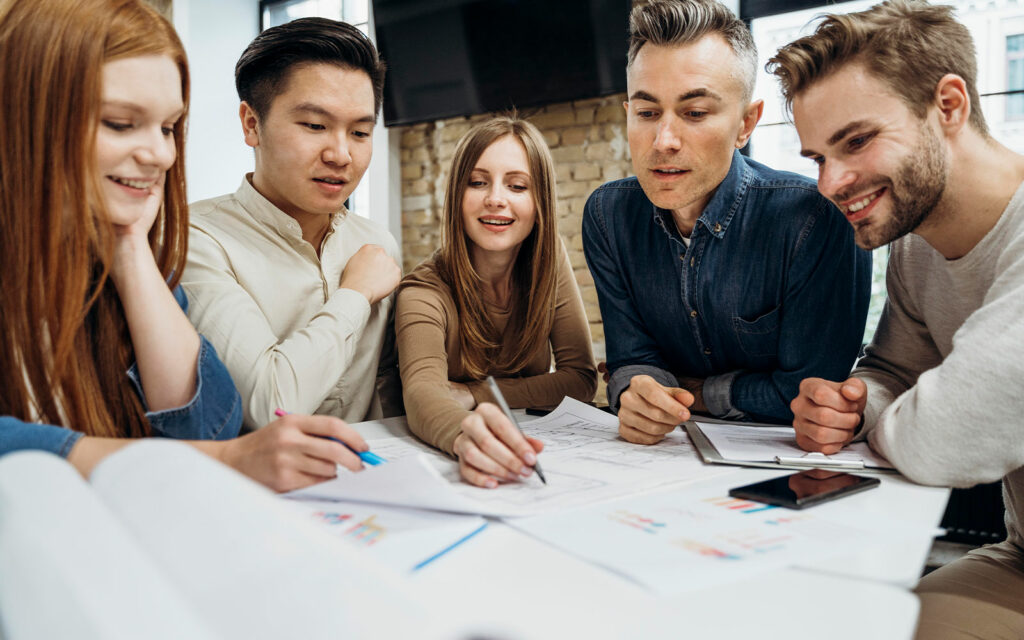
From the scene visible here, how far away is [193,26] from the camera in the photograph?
4164 mm

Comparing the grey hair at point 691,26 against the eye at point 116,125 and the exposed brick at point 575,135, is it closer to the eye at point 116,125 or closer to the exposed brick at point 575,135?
the eye at point 116,125

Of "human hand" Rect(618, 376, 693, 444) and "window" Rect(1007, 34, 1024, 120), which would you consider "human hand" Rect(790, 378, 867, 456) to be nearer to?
"human hand" Rect(618, 376, 693, 444)

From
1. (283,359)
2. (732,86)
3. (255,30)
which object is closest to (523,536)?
(283,359)

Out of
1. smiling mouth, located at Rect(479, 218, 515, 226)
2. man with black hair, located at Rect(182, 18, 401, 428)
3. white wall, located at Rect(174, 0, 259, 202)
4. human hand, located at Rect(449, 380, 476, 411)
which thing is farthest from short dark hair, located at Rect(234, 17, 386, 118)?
white wall, located at Rect(174, 0, 259, 202)

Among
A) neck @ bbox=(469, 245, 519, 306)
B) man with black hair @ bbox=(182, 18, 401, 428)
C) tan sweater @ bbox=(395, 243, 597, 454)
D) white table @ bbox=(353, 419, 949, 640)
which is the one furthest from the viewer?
neck @ bbox=(469, 245, 519, 306)

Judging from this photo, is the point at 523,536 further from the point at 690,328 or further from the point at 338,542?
the point at 690,328

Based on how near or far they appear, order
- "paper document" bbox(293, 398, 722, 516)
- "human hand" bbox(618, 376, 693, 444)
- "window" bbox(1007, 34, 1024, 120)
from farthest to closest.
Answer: "window" bbox(1007, 34, 1024, 120)
"human hand" bbox(618, 376, 693, 444)
"paper document" bbox(293, 398, 722, 516)

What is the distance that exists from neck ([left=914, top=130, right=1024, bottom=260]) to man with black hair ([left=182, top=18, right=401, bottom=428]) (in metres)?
1.08

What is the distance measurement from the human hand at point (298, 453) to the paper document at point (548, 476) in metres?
0.03

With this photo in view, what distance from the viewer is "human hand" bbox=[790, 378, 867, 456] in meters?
1.07

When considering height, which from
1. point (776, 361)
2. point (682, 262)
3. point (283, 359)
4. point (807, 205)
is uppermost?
point (807, 205)

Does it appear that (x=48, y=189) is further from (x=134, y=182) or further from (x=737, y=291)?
(x=737, y=291)

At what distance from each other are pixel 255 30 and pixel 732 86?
4.02m

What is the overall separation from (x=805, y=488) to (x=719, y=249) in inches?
33.1
